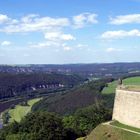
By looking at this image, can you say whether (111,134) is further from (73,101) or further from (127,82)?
(73,101)

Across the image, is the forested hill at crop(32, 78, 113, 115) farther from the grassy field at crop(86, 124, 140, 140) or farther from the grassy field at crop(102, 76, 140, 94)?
the grassy field at crop(86, 124, 140, 140)

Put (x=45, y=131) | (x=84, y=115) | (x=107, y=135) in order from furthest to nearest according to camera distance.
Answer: (x=84, y=115) → (x=45, y=131) → (x=107, y=135)

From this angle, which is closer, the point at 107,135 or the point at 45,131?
the point at 107,135

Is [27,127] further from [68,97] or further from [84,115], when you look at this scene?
[68,97]

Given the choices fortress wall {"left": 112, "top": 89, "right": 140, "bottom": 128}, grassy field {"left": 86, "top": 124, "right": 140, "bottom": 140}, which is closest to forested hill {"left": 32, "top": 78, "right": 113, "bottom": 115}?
fortress wall {"left": 112, "top": 89, "right": 140, "bottom": 128}

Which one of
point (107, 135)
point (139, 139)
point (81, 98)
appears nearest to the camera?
point (139, 139)

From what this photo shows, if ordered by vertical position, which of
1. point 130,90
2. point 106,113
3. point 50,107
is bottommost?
point 50,107

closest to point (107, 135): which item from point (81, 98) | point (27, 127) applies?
point (27, 127)
